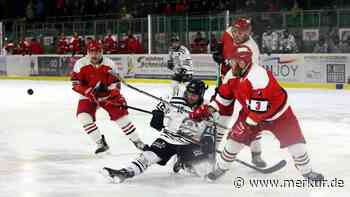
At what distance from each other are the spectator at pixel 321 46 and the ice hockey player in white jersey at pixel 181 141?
30.0 feet

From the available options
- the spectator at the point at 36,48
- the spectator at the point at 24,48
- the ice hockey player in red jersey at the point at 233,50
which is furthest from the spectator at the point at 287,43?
the ice hockey player in red jersey at the point at 233,50

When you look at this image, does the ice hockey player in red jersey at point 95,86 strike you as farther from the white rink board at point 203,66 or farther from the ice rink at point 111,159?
the white rink board at point 203,66

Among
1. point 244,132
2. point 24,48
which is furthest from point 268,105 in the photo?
point 24,48

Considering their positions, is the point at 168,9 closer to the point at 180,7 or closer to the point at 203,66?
the point at 180,7

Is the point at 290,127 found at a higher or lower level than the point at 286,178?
higher

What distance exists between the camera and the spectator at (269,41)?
14.1 m

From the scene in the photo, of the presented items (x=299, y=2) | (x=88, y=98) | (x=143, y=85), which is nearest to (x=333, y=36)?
(x=299, y=2)

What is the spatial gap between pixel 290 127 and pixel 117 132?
11.7 feet

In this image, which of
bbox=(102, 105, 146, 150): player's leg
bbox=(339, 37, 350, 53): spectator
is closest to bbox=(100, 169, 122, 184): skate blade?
bbox=(102, 105, 146, 150): player's leg

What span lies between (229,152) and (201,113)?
0.31m

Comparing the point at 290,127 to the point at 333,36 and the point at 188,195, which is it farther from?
the point at 333,36

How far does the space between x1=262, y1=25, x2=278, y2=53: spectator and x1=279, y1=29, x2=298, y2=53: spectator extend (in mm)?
140

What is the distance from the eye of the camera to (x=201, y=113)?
448 cm

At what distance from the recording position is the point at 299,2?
54.0 feet
